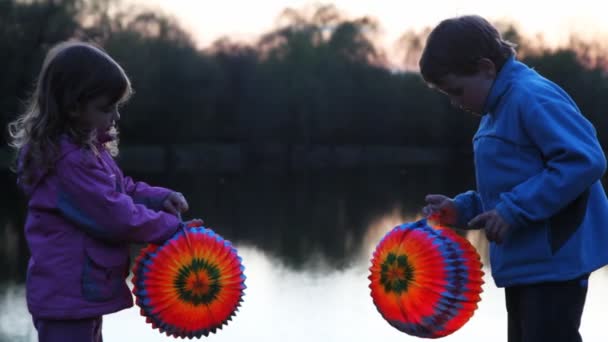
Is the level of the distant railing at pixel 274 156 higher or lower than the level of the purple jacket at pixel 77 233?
higher

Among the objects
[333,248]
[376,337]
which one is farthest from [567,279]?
[333,248]

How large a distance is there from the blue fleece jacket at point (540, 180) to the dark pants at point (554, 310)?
0.10ft

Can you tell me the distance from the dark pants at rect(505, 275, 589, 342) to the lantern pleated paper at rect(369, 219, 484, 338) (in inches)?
8.4

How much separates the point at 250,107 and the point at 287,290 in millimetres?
23853

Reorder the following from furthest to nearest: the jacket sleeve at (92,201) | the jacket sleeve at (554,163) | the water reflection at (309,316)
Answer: the water reflection at (309,316) → the jacket sleeve at (92,201) → the jacket sleeve at (554,163)

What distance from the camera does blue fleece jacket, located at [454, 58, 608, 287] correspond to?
2238 mm

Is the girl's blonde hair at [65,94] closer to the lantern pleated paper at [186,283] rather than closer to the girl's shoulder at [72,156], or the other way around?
the girl's shoulder at [72,156]

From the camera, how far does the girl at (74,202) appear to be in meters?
2.39

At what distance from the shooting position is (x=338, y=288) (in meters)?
5.62

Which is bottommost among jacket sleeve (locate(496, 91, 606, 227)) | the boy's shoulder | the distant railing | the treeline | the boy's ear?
jacket sleeve (locate(496, 91, 606, 227))

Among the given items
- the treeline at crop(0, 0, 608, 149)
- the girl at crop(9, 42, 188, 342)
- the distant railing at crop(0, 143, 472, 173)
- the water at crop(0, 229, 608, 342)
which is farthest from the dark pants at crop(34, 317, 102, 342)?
the treeline at crop(0, 0, 608, 149)

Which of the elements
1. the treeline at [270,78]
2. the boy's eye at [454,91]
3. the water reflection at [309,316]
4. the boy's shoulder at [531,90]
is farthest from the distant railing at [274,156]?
the boy's shoulder at [531,90]

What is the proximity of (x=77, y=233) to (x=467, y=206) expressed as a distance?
1208 millimetres

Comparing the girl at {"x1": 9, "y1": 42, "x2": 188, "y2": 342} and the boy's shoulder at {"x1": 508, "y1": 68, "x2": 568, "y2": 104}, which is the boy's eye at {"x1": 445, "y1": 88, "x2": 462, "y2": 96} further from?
the girl at {"x1": 9, "y1": 42, "x2": 188, "y2": 342}
